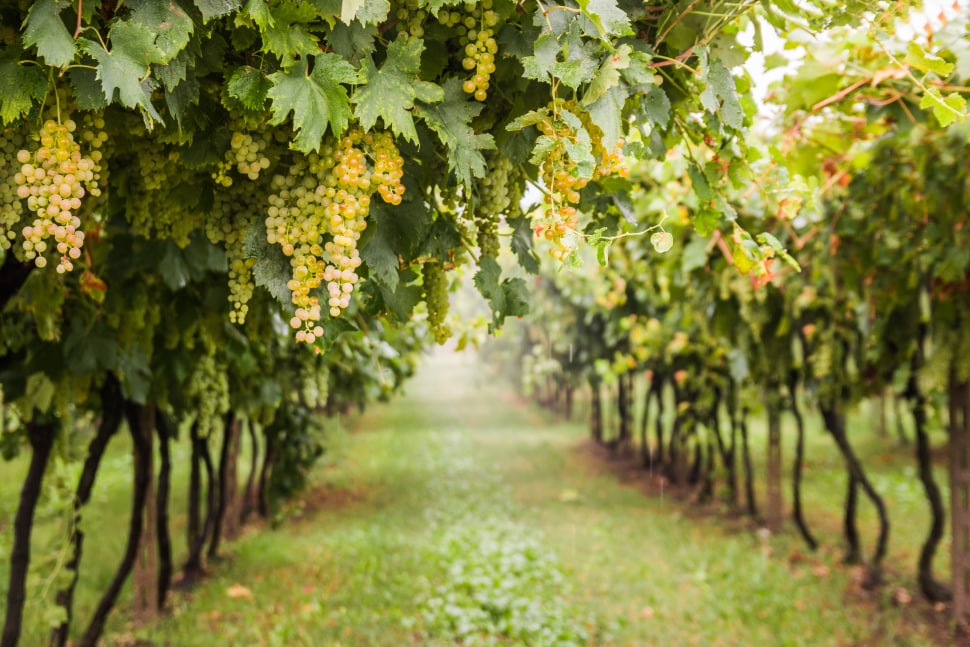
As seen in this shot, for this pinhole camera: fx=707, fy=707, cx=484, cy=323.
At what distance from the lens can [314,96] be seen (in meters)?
1.05

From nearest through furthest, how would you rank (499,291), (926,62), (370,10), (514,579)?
(370,10), (926,62), (499,291), (514,579)

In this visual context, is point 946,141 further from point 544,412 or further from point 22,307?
point 544,412

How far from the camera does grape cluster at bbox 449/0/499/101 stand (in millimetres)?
1143

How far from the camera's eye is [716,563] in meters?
6.95

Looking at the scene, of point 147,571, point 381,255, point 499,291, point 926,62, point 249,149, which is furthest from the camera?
point 147,571

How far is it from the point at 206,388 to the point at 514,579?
12.3 ft

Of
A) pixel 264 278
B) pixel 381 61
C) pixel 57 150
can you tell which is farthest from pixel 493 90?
pixel 57 150

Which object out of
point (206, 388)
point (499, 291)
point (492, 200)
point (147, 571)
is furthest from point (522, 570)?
point (492, 200)

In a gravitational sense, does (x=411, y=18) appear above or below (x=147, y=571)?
above

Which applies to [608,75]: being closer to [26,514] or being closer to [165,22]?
[165,22]

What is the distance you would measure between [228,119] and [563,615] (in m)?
5.09

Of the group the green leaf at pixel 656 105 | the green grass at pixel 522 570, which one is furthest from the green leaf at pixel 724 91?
the green grass at pixel 522 570

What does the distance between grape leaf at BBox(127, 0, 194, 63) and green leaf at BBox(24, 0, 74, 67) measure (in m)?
0.09

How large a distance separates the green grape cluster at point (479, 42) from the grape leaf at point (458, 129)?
39 millimetres
